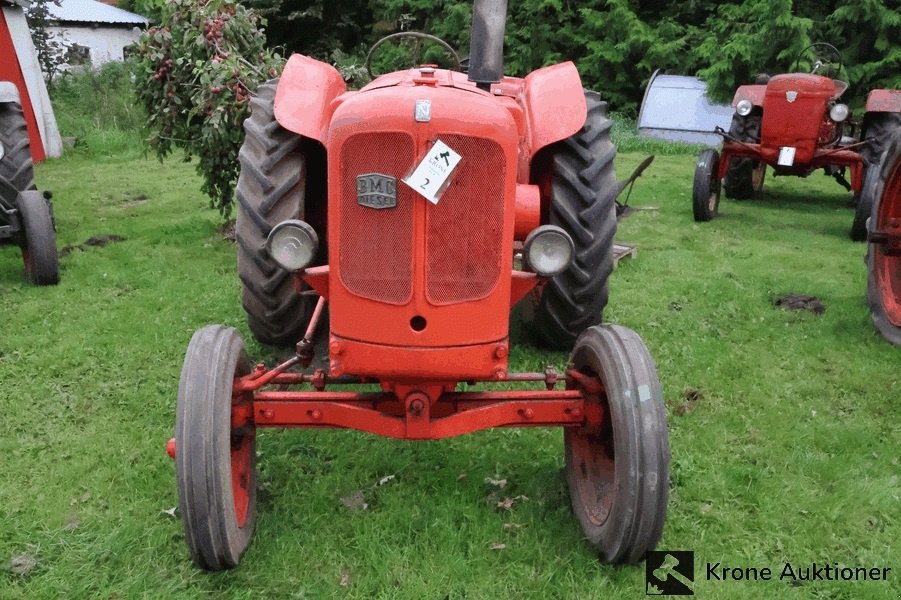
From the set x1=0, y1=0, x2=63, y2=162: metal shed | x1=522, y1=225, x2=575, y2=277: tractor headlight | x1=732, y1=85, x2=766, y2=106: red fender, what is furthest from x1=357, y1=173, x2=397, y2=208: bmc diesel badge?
x1=0, y1=0, x2=63, y2=162: metal shed

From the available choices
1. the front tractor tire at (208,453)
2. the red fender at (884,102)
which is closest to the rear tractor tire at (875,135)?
the red fender at (884,102)

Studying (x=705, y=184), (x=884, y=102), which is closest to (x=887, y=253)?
(x=705, y=184)

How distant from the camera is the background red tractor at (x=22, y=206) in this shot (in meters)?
5.14

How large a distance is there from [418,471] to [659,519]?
1046 mm

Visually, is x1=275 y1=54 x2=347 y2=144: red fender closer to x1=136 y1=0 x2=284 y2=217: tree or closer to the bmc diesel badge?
the bmc diesel badge

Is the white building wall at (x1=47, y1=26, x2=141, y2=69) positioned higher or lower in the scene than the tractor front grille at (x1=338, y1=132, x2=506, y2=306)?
lower

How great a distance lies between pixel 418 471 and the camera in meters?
3.17

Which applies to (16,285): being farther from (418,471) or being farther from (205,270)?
(418,471)

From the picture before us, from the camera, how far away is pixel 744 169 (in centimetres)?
880

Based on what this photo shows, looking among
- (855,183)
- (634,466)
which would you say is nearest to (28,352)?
(634,466)

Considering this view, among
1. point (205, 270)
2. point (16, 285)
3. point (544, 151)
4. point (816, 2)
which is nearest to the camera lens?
point (544, 151)

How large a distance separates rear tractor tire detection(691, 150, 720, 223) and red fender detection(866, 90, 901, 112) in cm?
182

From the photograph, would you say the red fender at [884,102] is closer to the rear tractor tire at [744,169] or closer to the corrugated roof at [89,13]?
the rear tractor tire at [744,169]

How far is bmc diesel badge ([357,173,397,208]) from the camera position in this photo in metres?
2.38
